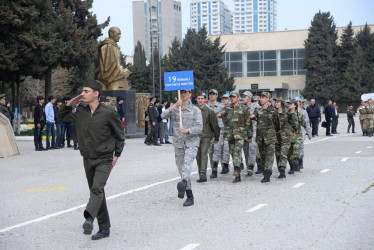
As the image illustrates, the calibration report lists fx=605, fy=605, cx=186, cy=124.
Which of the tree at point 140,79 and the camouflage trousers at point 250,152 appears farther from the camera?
the tree at point 140,79

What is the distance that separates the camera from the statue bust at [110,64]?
89.0ft

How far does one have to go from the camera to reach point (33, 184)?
12.5m

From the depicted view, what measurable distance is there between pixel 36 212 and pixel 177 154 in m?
2.36

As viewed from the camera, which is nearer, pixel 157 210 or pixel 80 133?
pixel 80 133

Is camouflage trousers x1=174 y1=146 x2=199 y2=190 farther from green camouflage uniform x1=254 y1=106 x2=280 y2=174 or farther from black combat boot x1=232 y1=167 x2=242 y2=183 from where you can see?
green camouflage uniform x1=254 y1=106 x2=280 y2=174

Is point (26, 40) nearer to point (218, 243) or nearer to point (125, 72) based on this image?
point (125, 72)

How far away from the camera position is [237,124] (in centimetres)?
1218

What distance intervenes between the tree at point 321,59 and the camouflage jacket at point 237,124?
6730 centimetres

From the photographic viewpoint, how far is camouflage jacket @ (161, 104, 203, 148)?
9.65 metres

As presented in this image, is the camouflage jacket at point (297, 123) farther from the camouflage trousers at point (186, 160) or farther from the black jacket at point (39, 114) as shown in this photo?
the black jacket at point (39, 114)

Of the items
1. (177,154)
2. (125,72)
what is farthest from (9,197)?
(125,72)

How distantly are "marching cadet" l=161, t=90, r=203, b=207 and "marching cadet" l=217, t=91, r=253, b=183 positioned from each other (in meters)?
2.38

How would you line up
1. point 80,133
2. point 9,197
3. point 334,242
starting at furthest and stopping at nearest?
1. point 9,197
2. point 80,133
3. point 334,242

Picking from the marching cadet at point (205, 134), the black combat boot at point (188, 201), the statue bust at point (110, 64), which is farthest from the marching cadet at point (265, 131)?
the statue bust at point (110, 64)
